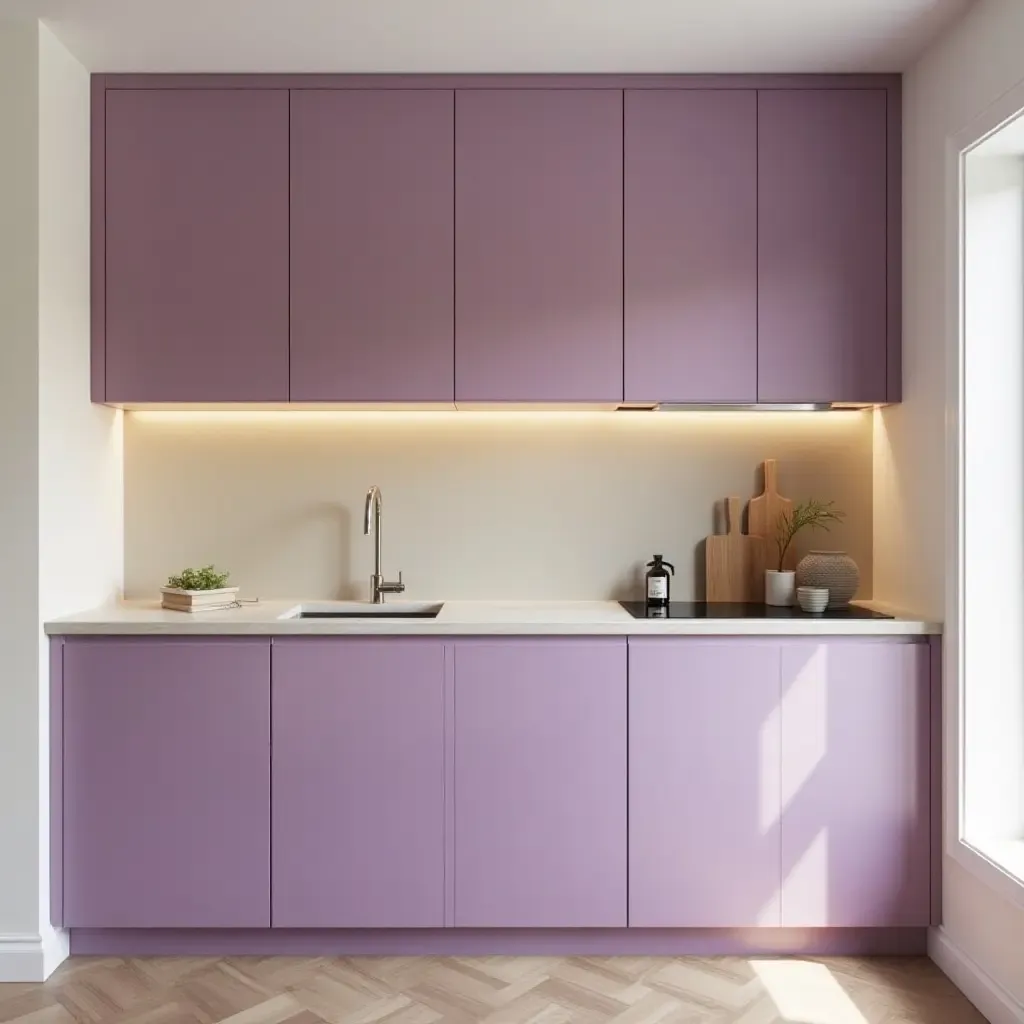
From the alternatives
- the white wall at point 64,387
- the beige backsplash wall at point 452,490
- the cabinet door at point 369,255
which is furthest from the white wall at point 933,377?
the white wall at point 64,387

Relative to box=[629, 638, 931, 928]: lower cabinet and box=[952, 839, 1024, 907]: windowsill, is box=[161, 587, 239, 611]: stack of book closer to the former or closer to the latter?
box=[629, 638, 931, 928]: lower cabinet

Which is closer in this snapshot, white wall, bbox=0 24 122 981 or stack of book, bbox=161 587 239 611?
white wall, bbox=0 24 122 981

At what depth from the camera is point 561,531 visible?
3.20 m

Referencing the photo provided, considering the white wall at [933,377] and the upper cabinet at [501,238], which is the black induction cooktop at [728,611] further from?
the upper cabinet at [501,238]

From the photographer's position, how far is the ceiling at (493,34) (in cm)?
248

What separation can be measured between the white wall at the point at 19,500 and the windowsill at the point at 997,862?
2.47 meters

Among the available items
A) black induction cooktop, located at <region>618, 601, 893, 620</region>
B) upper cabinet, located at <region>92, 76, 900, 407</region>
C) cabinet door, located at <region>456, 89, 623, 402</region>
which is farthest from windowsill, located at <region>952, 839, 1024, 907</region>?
cabinet door, located at <region>456, 89, 623, 402</region>

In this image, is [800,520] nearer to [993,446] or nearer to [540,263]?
[993,446]

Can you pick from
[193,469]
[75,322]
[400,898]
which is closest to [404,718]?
[400,898]

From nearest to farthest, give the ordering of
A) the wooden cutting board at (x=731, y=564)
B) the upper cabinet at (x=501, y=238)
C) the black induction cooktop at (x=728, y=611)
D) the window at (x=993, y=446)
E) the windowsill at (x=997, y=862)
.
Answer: the windowsill at (x=997, y=862) < the window at (x=993, y=446) < the black induction cooktop at (x=728, y=611) < the upper cabinet at (x=501, y=238) < the wooden cutting board at (x=731, y=564)

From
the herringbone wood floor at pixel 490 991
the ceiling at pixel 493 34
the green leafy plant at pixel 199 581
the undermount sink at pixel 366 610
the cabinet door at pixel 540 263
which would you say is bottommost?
the herringbone wood floor at pixel 490 991

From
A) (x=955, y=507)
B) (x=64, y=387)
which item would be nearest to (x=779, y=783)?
(x=955, y=507)

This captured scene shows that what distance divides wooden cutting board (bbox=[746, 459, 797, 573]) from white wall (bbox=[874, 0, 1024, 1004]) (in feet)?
1.04

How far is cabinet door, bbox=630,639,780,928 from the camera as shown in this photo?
2652 millimetres
